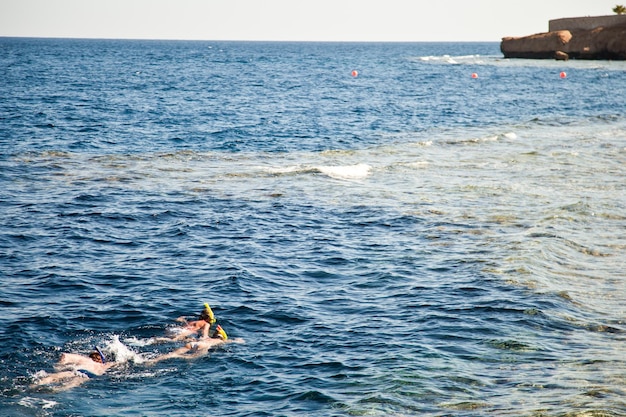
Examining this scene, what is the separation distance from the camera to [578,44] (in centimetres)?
12888

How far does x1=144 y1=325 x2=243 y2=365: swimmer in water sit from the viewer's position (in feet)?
51.6

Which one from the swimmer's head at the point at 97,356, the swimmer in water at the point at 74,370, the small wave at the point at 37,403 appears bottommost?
the small wave at the point at 37,403

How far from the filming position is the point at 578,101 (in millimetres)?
69312

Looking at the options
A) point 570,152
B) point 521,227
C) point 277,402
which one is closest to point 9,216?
point 277,402

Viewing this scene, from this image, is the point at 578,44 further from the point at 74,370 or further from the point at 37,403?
the point at 37,403

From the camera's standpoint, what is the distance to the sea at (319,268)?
46.5 feet

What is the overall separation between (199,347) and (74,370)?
2804 millimetres

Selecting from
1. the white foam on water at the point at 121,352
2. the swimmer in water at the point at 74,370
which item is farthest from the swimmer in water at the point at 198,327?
the swimmer in water at the point at 74,370

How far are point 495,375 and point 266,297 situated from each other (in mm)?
7156

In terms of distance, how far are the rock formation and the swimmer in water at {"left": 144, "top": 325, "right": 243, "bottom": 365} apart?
4686 inches

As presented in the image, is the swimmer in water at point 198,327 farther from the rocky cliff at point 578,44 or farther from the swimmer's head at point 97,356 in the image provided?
the rocky cliff at point 578,44

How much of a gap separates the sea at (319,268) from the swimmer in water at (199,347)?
25cm

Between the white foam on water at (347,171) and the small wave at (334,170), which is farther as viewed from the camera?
the small wave at (334,170)

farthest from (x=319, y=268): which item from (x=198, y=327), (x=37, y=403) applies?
(x=37, y=403)
